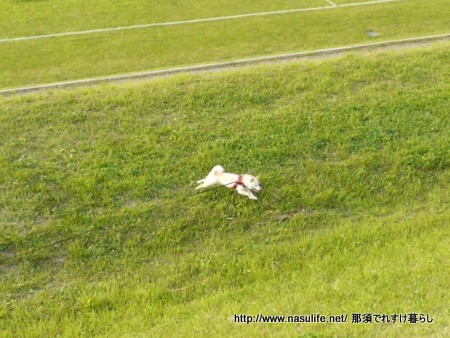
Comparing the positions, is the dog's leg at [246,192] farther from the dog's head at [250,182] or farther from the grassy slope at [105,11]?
the grassy slope at [105,11]

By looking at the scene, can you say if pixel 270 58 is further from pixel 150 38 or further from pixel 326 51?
pixel 150 38

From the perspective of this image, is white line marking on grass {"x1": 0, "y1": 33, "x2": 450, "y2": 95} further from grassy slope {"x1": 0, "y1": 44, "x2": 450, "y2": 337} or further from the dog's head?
the dog's head

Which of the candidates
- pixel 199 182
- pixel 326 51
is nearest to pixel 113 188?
pixel 199 182

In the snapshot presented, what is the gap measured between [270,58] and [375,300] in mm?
5499

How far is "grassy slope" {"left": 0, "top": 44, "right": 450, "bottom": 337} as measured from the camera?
4.55 metres

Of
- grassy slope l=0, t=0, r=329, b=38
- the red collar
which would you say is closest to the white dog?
the red collar

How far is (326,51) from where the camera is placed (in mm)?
9469

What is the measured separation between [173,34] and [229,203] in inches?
351

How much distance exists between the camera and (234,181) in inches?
226

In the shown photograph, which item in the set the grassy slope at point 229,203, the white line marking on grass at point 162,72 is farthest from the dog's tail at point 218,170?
A: the white line marking on grass at point 162,72

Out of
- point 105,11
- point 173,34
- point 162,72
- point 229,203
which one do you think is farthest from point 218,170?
point 105,11

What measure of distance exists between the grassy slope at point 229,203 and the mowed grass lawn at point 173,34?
455cm

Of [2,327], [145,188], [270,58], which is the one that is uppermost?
[270,58]

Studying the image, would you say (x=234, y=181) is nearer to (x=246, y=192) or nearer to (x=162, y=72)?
(x=246, y=192)
